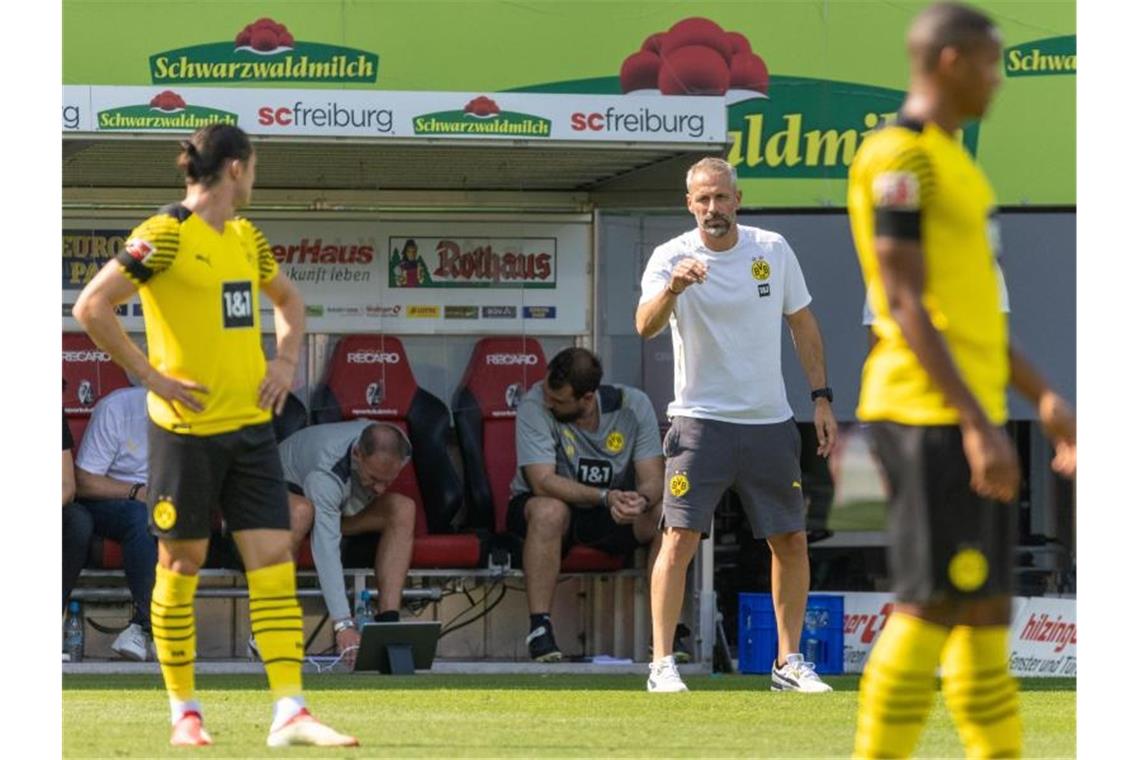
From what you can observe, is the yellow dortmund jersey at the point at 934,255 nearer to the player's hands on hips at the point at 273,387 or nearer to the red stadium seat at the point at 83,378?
the player's hands on hips at the point at 273,387

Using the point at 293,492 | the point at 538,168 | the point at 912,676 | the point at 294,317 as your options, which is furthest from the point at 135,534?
the point at 912,676

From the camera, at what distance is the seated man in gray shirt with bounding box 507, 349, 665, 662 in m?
11.0

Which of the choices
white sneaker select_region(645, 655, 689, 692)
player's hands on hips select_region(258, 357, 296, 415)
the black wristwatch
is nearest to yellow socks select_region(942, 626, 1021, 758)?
player's hands on hips select_region(258, 357, 296, 415)

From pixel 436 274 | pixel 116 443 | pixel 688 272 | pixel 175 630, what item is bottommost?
pixel 175 630

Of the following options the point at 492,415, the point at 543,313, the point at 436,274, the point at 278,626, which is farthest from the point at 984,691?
the point at 436,274

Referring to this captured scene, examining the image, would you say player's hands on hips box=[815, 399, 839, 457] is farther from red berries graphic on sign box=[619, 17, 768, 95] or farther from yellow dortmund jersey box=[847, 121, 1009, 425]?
yellow dortmund jersey box=[847, 121, 1009, 425]

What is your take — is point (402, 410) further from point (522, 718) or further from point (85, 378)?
point (522, 718)

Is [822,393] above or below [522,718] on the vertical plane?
above

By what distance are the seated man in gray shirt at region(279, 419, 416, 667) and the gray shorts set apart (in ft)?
7.10

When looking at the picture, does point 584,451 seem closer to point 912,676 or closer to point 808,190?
point 808,190

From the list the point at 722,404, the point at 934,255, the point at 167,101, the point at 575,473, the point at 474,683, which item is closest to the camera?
the point at 934,255

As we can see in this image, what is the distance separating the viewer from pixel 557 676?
10.4 m

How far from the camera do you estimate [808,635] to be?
11156 millimetres

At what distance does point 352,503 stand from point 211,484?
13.8 ft
